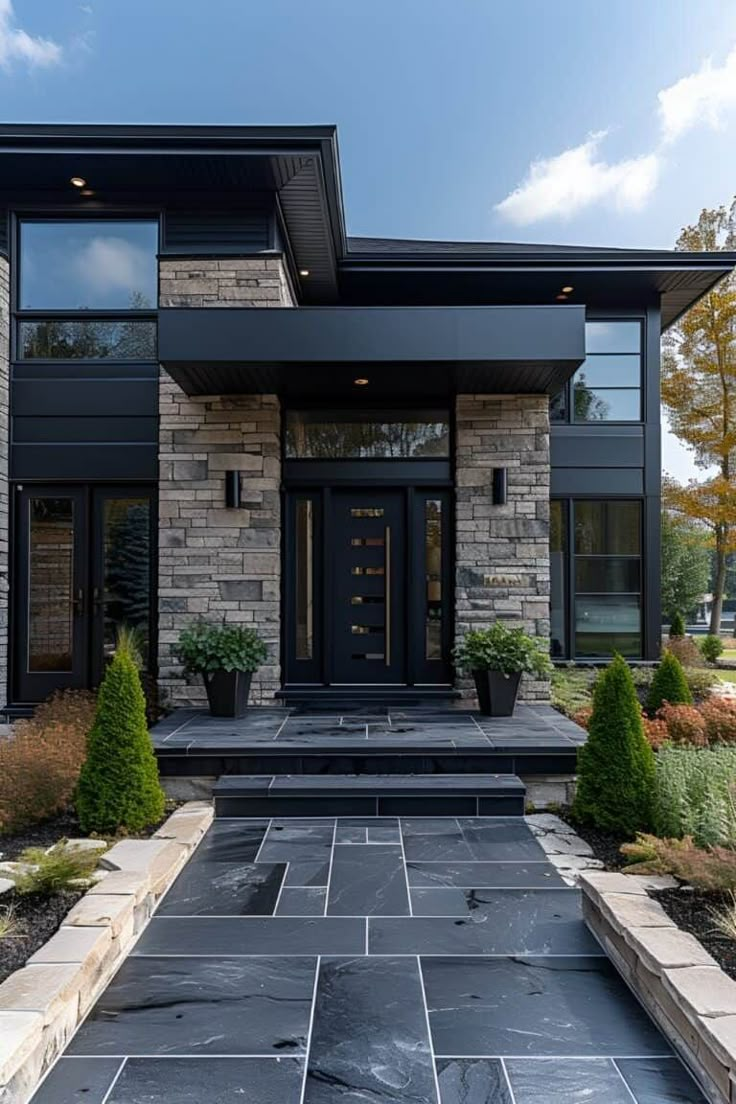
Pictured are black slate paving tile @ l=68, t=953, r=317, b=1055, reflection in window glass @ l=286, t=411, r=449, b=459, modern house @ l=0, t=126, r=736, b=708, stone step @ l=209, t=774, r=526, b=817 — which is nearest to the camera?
black slate paving tile @ l=68, t=953, r=317, b=1055

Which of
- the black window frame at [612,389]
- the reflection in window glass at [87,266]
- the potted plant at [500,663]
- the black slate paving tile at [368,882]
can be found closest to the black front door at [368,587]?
the potted plant at [500,663]

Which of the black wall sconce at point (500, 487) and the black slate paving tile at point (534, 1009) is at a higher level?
the black wall sconce at point (500, 487)

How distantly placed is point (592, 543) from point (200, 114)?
45.6 ft

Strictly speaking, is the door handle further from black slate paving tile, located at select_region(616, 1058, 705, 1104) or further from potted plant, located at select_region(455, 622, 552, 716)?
black slate paving tile, located at select_region(616, 1058, 705, 1104)

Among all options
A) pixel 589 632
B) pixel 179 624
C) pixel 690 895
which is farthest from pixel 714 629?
pixel 690 895

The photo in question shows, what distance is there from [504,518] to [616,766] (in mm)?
3310

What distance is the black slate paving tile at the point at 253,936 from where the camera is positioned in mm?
2990

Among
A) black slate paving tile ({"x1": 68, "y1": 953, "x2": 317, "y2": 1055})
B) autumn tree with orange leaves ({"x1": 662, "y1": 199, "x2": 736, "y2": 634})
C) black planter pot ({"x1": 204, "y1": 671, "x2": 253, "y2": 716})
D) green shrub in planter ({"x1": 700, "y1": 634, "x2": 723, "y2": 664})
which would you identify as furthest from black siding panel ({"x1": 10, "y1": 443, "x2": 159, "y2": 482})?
autumn tree with orange leaves ({"x1": 662, "y1": 199, "x2": 736, "y2": 634})

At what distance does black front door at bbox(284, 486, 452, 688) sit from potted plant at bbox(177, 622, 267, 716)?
38.7 inches

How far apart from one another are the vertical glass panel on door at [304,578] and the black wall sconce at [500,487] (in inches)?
75.5

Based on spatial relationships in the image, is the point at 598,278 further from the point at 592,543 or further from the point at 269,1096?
the point at 269,1096

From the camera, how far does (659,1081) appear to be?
2.17 m

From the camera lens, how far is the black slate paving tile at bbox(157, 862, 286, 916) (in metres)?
3.38

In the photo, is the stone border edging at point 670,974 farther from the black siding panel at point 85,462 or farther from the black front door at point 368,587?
the black siding panel at point 85,462
